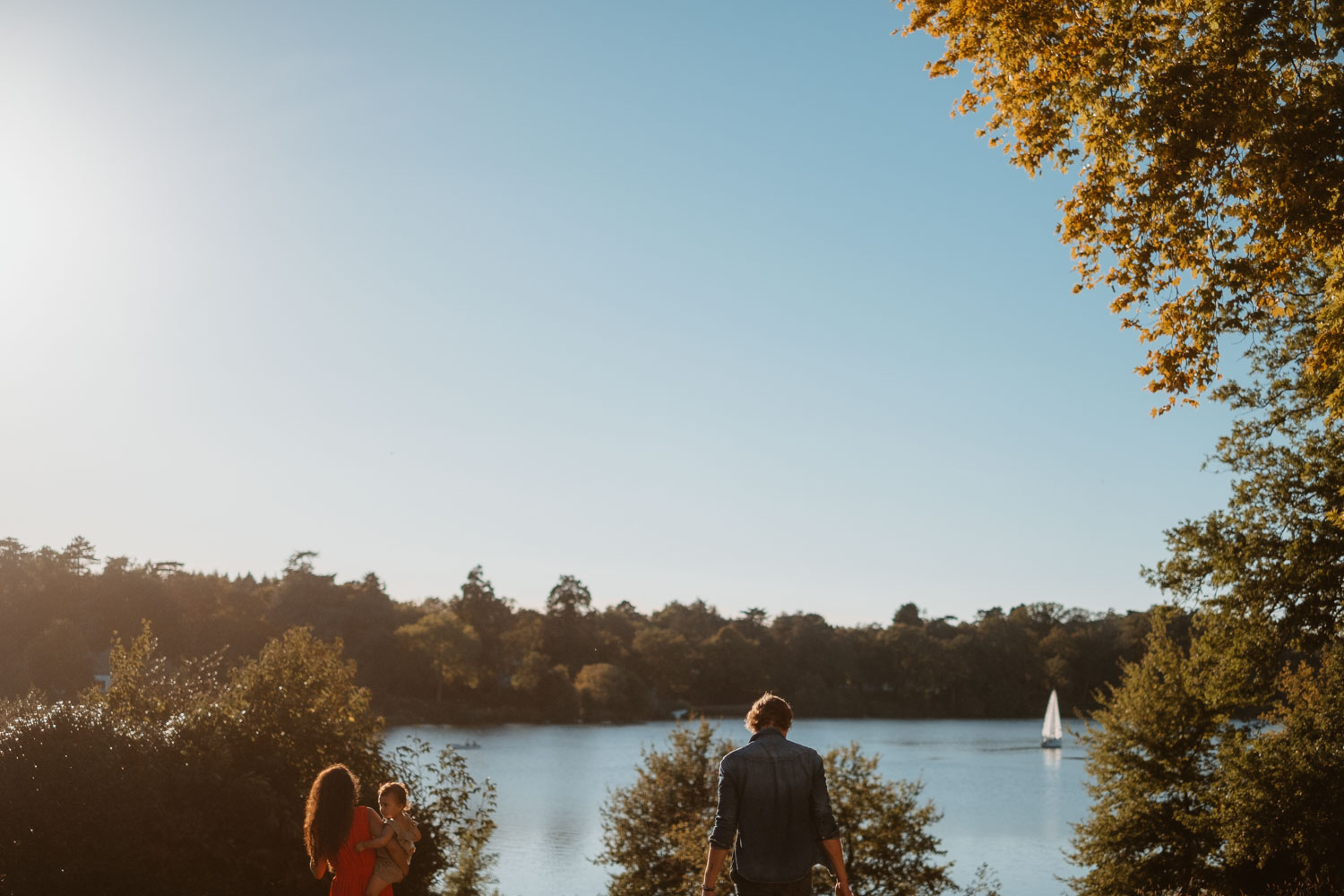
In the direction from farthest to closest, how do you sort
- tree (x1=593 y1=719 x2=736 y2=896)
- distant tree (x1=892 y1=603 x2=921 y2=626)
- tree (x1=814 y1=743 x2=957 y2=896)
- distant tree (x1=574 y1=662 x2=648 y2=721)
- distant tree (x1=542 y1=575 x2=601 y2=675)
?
distant tree (x1=892 y1=603 x2=921 y2=626) < distant tree (x1=542 y1=575 x2=601 y2=675) < distant tree (x1=574 y1=662 x2=648 y2=721) < tree (x1=593 y1=719 x2=736 y2=896) < tree (x1=814 y1=743 x2=957 y2=896)

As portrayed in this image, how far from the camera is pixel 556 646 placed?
104250mm

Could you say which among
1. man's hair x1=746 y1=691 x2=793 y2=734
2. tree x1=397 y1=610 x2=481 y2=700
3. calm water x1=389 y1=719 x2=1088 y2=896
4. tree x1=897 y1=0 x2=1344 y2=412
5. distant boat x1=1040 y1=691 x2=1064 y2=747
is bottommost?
calm water x1=389 y1=719 x2=1088 y2=896

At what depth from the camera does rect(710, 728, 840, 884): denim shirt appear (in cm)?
545

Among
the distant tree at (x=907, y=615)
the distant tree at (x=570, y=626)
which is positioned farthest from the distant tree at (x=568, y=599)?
the distant tree at (x=907, y=615)

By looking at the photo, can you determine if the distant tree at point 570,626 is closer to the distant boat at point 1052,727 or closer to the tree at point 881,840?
the distant boat at point 1052,727

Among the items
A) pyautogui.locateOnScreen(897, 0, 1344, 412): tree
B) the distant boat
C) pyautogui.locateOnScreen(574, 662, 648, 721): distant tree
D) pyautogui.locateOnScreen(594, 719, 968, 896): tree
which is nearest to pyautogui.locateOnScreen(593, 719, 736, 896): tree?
pyautogui.locateOnScreen(594, 719, 968, 896): tree

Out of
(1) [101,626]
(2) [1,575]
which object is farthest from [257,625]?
(2) [1,575]

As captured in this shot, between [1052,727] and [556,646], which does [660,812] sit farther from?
[556,646]

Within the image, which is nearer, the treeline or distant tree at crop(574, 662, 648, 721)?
the treeline

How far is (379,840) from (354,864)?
180 millimetres

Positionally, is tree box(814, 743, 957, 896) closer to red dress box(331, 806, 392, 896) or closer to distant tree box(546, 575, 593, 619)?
red dress box(331, 806, 392, 896)

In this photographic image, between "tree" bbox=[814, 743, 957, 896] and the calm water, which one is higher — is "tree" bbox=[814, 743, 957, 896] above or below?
above

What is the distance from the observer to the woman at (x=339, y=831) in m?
5.89

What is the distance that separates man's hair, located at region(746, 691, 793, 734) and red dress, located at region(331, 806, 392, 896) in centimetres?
230
